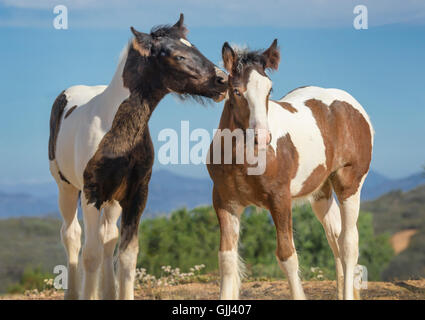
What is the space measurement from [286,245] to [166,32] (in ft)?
8.57

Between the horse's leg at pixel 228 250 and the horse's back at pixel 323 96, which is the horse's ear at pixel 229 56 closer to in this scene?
the horse's leg at pixel 228 250

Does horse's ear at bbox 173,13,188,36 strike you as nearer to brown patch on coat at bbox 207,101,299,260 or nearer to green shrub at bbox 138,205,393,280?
brown patch on coat at bbox 207,101,299,260

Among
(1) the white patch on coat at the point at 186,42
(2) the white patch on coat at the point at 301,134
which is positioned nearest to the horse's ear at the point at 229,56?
(1) the white patch on coat at the point at 186,42

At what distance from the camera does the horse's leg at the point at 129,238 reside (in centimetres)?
640

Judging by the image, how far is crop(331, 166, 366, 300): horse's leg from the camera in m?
6.87

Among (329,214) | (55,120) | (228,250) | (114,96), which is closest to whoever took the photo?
(228,250)

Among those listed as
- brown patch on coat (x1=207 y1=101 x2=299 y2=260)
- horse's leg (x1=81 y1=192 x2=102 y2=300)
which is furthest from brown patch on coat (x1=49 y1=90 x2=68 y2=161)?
brown patch on coat (x1=207 y1=101 x2=299 y2=260)

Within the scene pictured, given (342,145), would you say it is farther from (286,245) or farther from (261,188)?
(286,245)

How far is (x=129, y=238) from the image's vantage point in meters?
6.41

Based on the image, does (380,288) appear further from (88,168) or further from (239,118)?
(88,168)

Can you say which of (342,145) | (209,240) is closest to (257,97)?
(342,145)
